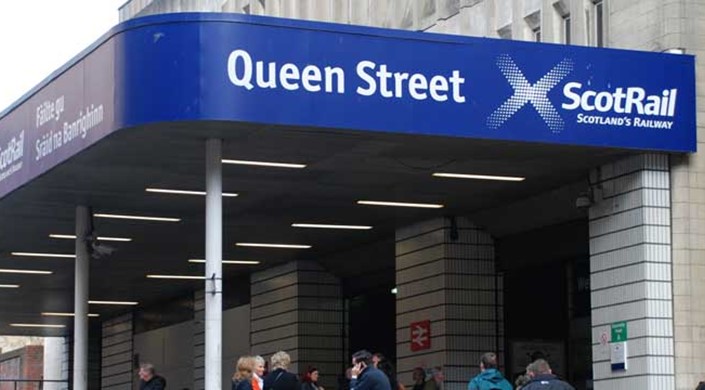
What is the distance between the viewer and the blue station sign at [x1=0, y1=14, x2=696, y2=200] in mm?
19812

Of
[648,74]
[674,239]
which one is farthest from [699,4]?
[674,239]

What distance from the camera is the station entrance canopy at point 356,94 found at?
19828 millimetres

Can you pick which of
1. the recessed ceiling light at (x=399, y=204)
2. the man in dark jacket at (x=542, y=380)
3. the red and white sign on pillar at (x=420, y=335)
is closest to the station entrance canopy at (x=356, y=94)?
the recessed ceiling light at (x=399, y=204)

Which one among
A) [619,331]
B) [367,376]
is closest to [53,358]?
[619,331]

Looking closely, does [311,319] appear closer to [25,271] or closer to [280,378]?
[25,271]

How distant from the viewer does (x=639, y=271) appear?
863 inches

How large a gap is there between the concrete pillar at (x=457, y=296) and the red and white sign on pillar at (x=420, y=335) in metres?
0.06

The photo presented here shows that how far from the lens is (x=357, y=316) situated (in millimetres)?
34469

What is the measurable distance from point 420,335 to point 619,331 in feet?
22.1

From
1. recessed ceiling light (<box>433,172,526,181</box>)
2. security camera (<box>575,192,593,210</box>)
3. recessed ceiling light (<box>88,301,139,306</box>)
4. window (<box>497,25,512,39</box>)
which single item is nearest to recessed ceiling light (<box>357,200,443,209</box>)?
recessed ceiling light (<box>433,172,526,181</box>)

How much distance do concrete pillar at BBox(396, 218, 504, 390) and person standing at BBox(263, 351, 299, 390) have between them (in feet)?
25.4

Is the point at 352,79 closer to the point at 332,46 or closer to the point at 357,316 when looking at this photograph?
the point at 332,46

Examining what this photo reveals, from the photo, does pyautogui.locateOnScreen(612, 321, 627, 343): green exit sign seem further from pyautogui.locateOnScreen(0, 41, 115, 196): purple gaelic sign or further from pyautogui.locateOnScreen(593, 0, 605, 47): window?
pyautogui.locateOnScreen(0, 41, 115, 196): purple gaelic sign

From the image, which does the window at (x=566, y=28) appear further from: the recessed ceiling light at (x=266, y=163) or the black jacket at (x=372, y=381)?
the black jacket at (x=372, y=381)
